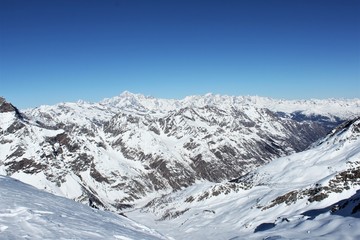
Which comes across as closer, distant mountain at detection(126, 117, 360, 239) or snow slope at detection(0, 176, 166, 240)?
snow slope at detection(0, 176, 166, 240)

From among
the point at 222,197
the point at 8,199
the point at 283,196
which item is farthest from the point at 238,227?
the point at 8,199

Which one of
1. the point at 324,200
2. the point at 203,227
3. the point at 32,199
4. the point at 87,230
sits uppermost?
the point at 32,199

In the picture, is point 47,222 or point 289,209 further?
point 289,209

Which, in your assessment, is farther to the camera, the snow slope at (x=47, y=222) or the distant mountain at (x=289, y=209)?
the distant mountain at (x=289, y=209)

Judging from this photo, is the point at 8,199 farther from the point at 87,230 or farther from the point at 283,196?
the point at 283,196

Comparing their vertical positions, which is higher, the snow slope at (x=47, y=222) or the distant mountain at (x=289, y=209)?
the snow slope at (x=47, y=222)

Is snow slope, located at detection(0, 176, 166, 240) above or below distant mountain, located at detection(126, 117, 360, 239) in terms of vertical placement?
above

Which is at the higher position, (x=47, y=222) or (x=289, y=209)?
(x=47, y=222)

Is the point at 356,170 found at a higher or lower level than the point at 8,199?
lower
